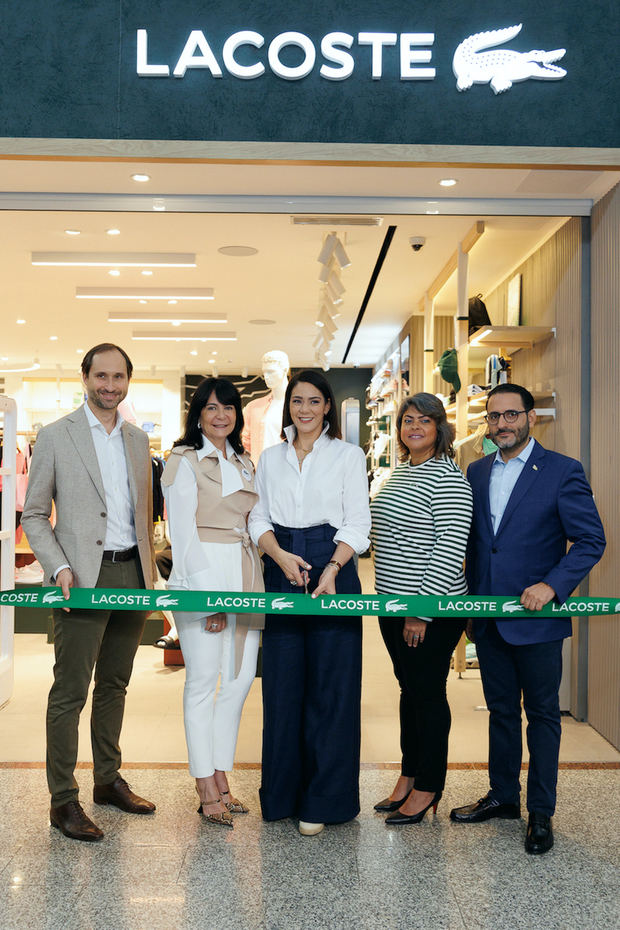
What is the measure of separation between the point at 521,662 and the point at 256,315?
7.55 meters

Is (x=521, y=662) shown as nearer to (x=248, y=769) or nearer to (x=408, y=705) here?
(x=408, y=705)

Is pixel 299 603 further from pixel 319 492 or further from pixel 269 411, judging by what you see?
pixel 269 411

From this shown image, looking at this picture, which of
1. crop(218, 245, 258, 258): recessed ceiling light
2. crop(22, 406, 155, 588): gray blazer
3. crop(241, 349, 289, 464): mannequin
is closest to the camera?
crop(22, 406, 155, 588): gray blazer

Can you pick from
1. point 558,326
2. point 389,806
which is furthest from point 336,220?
point 389,806

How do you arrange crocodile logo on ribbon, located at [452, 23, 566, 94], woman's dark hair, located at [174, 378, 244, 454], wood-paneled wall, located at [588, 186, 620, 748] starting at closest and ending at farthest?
1. woman's dark hair, located at [174, 378, 244, 454]
2. crocodile logo on ribbon, located at [452, 23, 566, 94]
3. wood-paneled wall, located at [588, 186, 620, 748]

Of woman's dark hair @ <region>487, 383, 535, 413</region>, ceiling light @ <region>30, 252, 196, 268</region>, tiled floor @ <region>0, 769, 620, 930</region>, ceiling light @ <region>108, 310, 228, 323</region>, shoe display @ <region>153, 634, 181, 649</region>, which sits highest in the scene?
ceiling light @ <region>108, 310, 228, 323</region>

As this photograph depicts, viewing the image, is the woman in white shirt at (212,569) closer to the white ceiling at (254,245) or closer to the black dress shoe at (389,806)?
the black dress shoe at (389,806)

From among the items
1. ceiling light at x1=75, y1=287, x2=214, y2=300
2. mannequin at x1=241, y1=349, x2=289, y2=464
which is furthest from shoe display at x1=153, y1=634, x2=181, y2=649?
ceiling light at x1=75, y1=287, x2=214, y2=300

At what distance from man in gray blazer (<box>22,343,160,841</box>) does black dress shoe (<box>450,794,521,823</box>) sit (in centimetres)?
134

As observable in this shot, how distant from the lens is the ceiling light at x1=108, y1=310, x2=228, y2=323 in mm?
9984

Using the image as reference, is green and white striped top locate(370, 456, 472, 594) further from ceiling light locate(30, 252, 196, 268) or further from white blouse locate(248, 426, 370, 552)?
ceiling light locate(30, 252, 196, 268)

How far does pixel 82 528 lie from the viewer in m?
3.09

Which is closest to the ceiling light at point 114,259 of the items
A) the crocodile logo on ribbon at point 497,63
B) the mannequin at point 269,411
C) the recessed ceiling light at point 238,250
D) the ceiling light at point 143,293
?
the recessed ceiling light at point 238,250

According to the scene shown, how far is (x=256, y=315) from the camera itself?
1013cm
